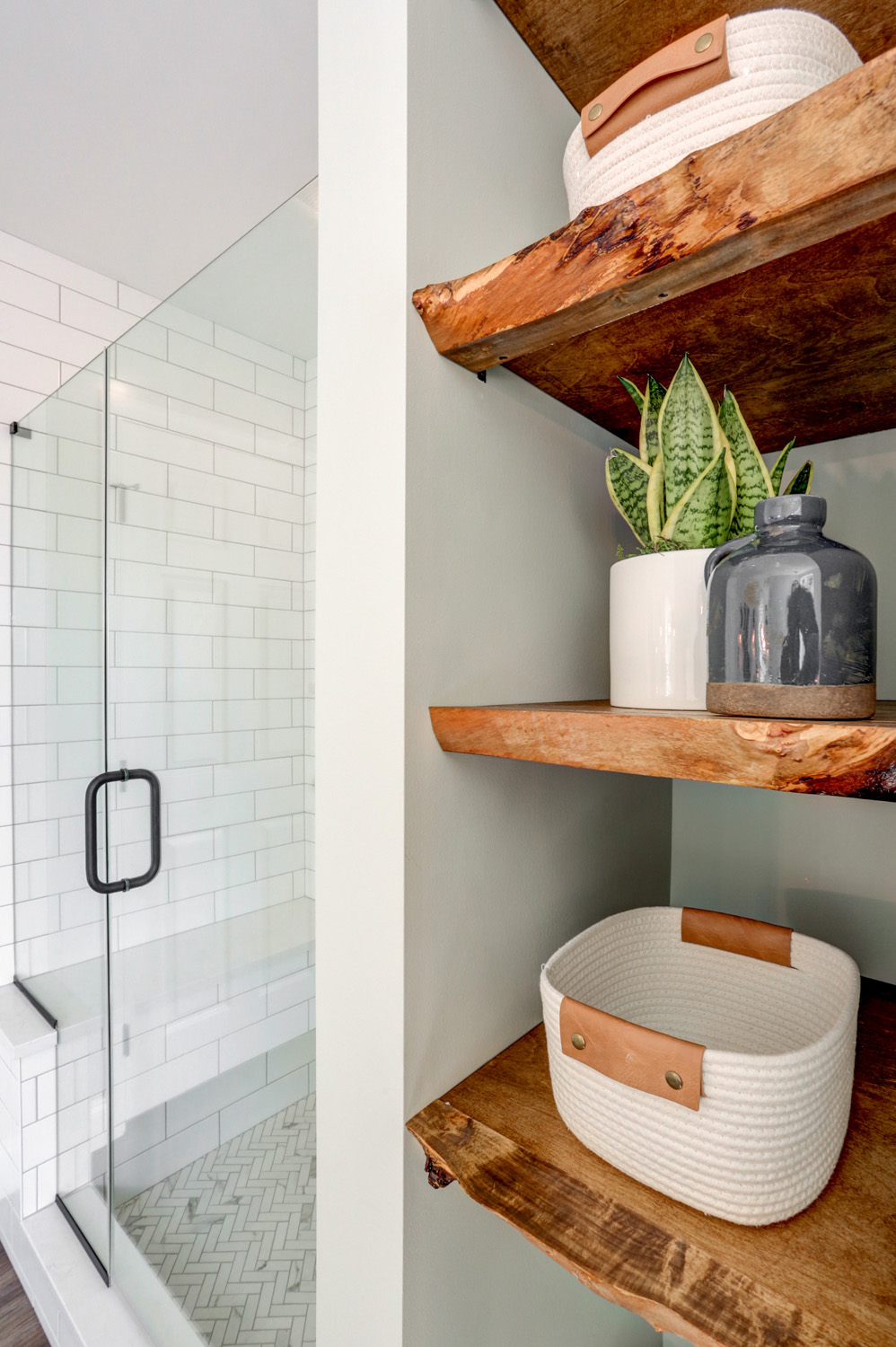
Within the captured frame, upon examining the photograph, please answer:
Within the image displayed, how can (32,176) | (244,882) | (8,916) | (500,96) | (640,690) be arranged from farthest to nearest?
(8,916), (32,176), (244,882), (500,96), (640,690)

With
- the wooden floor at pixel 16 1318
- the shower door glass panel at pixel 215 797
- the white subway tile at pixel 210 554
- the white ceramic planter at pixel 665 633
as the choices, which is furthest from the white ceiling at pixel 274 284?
the wooden floor at pixel 16 1318

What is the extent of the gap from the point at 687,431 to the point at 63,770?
5.91 feet

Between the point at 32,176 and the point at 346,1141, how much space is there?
213cm

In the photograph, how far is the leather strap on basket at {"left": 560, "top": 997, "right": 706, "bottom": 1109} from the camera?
18.3 inches

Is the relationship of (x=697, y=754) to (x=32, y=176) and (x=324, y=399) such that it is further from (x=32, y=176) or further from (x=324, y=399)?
(x=32, y=176)

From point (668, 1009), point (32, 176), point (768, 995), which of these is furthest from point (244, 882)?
point (32, 176)

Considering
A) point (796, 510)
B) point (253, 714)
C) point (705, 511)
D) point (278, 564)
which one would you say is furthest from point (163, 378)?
point (796, 510)

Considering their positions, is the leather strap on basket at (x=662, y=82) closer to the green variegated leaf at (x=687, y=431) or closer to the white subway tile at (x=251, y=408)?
the green variegated leaf at (x=687, y=431)

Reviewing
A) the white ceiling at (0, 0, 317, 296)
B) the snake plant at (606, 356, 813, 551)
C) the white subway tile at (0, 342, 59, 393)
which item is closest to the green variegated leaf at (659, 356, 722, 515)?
the snake plant at (606, 356, 813, 551)

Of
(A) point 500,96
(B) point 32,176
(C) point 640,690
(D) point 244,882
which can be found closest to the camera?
(C) point 640,690

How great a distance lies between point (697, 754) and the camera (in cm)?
43

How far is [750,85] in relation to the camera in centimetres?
47

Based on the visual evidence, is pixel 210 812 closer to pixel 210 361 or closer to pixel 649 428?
pixel 210 361

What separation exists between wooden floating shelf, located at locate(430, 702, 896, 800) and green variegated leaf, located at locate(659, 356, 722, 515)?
0.21 m
